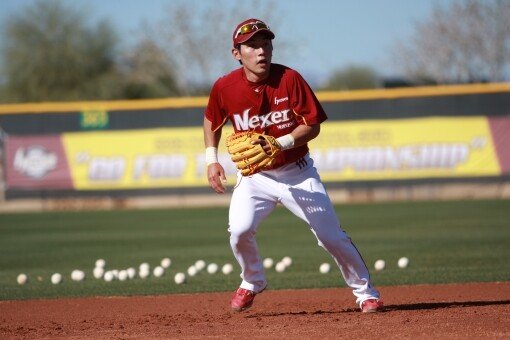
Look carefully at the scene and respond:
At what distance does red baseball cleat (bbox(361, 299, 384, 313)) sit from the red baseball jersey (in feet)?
3.80

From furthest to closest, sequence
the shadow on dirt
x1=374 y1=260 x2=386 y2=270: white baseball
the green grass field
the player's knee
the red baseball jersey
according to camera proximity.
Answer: x1=374 y1=260 x2=386 y2=270: white baseball < the green grass field < the shadow on dirt < the player's knee < the red baseball jersey

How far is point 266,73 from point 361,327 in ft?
6.13

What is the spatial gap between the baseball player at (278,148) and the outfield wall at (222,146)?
15.8 metres

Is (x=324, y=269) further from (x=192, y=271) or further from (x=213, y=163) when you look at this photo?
(x=213, y=163)

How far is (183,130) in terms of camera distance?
79.8 feet

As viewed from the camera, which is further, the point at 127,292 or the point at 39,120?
the point at 39,120

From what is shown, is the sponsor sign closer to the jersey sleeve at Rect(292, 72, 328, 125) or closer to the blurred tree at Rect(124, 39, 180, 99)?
the blurred tree at Rect(124, 39, 180, 99)

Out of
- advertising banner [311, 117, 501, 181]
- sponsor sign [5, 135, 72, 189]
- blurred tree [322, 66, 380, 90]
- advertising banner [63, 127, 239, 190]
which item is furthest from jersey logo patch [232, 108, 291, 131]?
blurred tree [322, 66, 380, 90]

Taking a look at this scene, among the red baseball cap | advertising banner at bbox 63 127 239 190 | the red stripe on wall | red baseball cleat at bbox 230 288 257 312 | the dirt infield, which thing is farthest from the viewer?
advertising banner at bbox 63 127 239 190

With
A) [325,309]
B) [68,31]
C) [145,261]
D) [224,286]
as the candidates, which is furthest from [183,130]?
[68,31]

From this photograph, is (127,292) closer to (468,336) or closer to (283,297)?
(283,297)

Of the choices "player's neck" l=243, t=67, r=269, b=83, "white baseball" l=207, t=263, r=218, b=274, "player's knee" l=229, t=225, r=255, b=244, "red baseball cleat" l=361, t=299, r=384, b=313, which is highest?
"player's neck" l=243, t=67, r=269, b=83

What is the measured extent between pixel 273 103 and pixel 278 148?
0.38 m

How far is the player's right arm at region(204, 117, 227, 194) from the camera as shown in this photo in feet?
23.5
